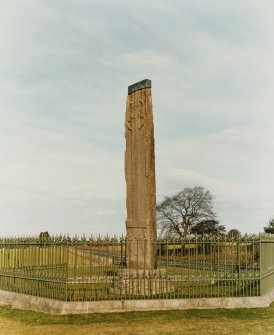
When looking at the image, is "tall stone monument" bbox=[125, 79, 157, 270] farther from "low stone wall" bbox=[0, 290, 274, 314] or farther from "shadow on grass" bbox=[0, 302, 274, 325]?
"shadow on grass" bbox=[0, 302, 274, 325]


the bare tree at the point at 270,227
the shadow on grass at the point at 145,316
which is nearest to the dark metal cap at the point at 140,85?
the shadow on grass at the point at 145,316

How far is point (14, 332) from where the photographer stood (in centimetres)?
1074

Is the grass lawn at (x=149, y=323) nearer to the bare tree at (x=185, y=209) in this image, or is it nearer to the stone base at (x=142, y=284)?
the stone base at (x=142, y=284)

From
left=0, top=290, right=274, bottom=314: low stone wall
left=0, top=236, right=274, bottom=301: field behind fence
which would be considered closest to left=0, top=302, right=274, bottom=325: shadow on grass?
left=0, top=290, right=274, bottom=314: low stone wall

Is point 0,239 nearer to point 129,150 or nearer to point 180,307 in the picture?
point 129,150

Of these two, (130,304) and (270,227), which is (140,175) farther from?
(270,227)

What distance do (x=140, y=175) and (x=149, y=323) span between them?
5.87 metres

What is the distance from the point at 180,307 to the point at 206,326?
1890 millimetres

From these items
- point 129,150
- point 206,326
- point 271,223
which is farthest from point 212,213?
point 206,326

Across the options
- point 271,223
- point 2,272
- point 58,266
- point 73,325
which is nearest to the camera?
point 73,325

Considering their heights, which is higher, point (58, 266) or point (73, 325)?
point (58, 266)

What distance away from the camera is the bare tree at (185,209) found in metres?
54.3

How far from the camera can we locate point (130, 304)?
12.3 metres

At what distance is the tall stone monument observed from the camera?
1496cm
